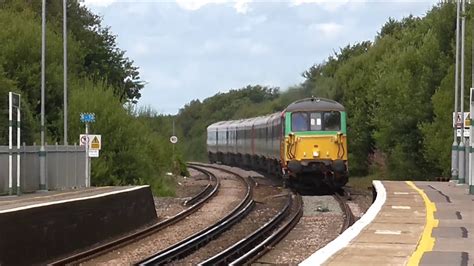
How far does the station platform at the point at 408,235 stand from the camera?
11.9m

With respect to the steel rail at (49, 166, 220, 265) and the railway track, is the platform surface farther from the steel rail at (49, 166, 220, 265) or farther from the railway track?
the railway track

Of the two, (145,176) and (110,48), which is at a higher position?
(110,48)

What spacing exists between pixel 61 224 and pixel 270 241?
15.3ft

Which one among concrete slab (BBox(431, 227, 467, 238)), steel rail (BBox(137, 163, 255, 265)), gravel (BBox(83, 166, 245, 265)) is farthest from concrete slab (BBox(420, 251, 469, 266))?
gravel (BBox(83, 166, 245, 265))

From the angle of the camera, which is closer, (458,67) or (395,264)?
(395,264)

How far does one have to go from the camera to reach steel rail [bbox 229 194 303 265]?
16633 millimetres

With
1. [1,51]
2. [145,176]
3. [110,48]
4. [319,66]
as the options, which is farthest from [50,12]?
[319,66]

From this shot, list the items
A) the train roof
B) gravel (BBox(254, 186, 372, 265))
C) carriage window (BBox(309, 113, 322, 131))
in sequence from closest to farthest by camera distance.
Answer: gravel (BBox(254, 186, 372, 265)) < carriage window (BBox(309, 113, 322, 131)) < the train roof

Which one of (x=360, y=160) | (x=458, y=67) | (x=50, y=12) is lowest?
(x=360, y=160)

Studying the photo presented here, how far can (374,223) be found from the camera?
16453mm

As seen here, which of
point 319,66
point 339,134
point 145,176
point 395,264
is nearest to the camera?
point 395,264

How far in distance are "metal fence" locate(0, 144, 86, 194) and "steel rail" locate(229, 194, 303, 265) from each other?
24.9ft

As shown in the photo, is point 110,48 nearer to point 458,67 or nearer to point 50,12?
point 50,12

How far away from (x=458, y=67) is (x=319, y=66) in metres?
54.7
